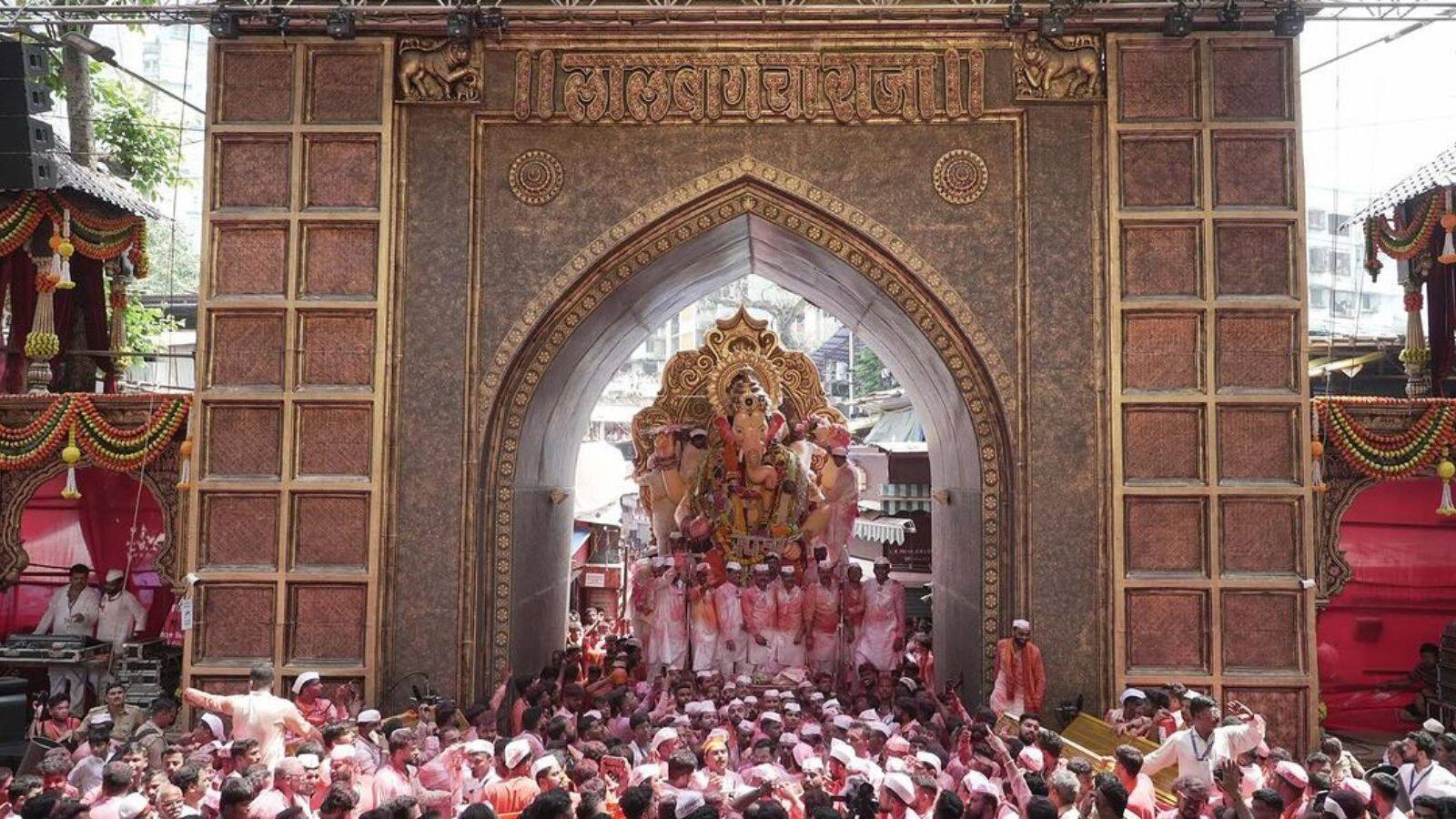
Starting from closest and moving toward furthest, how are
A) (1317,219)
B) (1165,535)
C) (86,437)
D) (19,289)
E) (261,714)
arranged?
(261,714) < (1165,535) < (86,437) < (19,289) < (1317,219)

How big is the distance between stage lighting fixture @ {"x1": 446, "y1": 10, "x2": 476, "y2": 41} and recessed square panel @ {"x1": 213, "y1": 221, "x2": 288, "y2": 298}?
6.71 ft

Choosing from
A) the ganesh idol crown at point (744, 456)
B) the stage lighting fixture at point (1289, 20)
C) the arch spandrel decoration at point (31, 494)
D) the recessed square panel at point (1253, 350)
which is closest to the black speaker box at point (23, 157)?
the arch spandrel decoration at point (31, 494)

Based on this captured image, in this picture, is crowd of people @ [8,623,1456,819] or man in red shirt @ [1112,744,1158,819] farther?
man in red shirt @ [1112,744,1158,819]

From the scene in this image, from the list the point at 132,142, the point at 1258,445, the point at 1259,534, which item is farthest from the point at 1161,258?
the point at 132,142

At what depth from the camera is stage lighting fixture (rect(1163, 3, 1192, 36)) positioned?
943 centimetres

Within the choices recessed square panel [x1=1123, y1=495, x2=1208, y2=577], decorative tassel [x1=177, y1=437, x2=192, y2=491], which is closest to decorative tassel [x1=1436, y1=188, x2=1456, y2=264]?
recessed square panel [x1=1123, y1=495, x2=1208, y2=577]

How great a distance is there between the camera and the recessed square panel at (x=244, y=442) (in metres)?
9.90

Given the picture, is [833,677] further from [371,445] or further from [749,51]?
[749,51]

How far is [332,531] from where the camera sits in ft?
32.2

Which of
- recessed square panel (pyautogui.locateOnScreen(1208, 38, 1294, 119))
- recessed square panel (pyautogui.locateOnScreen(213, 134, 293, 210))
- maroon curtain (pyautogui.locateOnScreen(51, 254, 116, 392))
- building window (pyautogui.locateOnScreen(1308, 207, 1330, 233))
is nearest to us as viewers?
recessed square panel (pyautogui.locateOnScreen(1208, 38, 1294, 119))

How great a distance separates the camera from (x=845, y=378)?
1319 inches

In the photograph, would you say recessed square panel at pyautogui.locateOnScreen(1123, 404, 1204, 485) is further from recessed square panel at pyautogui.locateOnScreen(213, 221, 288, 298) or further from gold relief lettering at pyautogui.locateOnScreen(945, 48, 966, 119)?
recessed square panel at pyautogui.locateOnScreen(213, 221, 288, 298)

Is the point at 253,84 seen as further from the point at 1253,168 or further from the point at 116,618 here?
the point at 1253,168

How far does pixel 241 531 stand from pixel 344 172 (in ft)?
9.77
